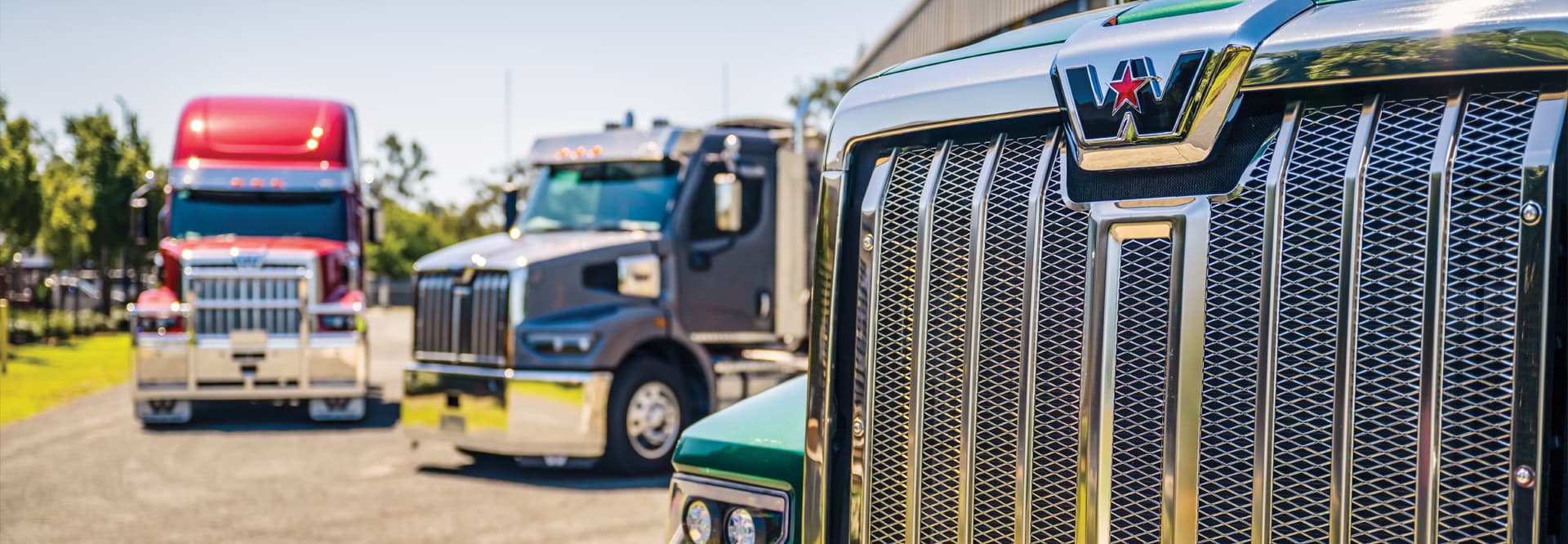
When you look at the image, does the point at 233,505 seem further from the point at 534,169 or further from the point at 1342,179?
the point at 1342,179

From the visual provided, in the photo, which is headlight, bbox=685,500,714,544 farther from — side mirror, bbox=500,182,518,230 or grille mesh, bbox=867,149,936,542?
side mirror, bbox=500,182,518,230

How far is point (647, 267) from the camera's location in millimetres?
10070

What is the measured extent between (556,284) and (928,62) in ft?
22.8

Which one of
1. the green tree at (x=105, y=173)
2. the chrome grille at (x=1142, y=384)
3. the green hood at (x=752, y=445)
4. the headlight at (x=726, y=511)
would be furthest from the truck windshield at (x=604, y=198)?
the green tree at (x=105, y=173)

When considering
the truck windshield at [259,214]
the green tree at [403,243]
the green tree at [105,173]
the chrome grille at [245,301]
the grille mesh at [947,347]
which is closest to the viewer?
the grille mesh at [947,347]

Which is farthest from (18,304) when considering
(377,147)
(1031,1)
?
(377,147)

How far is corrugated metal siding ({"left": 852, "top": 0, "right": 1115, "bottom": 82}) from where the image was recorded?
1331cm

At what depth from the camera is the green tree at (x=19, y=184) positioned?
23.7 metres

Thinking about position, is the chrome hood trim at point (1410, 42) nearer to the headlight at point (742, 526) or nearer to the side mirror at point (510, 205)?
the headlight at point (742, 526)

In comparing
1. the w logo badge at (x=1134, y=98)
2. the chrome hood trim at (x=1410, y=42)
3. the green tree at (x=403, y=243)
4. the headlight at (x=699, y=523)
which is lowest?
the green tree at (x=403, y=243)

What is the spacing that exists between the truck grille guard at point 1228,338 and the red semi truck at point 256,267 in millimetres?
11338

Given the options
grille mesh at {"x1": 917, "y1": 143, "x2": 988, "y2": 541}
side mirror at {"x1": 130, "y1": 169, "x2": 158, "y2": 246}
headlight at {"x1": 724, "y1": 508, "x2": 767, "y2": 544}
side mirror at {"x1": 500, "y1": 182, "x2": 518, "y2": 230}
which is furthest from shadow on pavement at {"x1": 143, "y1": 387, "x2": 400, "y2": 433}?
grille mesh at {"x1": 917, "y1": 143, "x2": 988, "y2": 541}

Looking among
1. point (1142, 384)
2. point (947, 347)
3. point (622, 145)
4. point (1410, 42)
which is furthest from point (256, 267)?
point (1410, 42)

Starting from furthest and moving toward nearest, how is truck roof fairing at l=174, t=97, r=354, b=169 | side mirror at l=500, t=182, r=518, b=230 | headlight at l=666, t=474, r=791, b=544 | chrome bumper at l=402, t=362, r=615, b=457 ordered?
truck roof fairing at l=174, t=97, r=354, b=169 < side mirror at l=500, t=182, r=518, b=230 < chrome bumper at l=402, t=362, r=615, b=457 < headlight at l=666, t=474, r=791, b=544
